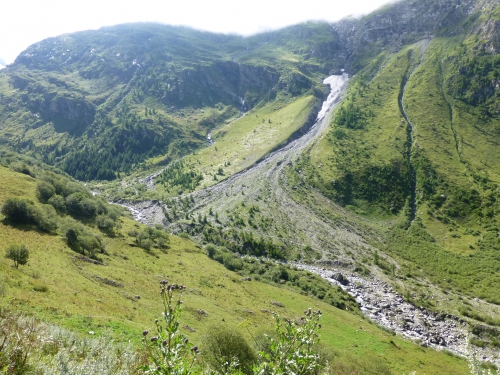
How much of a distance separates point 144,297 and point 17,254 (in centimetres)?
1668

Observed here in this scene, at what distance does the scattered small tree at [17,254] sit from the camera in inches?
1307

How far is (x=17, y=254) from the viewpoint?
33.4 meters

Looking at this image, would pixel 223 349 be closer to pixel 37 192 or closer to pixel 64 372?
pixel 64 372

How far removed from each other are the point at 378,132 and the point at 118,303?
6112 inches

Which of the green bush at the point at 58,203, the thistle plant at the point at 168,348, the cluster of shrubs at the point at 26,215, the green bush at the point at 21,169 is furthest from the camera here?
the green bush at the point at 21,169

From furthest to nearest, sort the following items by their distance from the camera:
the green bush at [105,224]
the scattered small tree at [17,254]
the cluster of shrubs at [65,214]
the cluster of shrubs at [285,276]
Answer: the green bush at [105,224] < the cluster of shrubs at [285,276] < the cluster of shrubs at [65,214] < the scattered small tree at [17,254]

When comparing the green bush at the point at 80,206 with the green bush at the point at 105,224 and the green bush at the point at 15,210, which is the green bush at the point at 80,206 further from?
the green bush at the point at 15,210

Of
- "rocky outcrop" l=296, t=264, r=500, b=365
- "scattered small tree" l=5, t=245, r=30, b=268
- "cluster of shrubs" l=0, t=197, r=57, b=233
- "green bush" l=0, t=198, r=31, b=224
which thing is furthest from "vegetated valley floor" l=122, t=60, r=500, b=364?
"scattered small tree" l=5, t=245, r=30, b=268

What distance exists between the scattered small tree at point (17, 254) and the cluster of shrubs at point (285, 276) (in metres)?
50.2

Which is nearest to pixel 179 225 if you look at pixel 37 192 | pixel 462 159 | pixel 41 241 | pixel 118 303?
pixel 37 192

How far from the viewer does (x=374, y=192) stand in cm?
12069

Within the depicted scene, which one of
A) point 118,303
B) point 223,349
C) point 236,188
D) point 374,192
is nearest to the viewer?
point 223,349

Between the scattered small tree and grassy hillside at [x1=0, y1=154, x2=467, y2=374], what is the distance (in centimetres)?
79

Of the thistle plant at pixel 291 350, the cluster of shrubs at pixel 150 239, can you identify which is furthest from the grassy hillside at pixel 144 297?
the thistle plant at pixel 291 350
